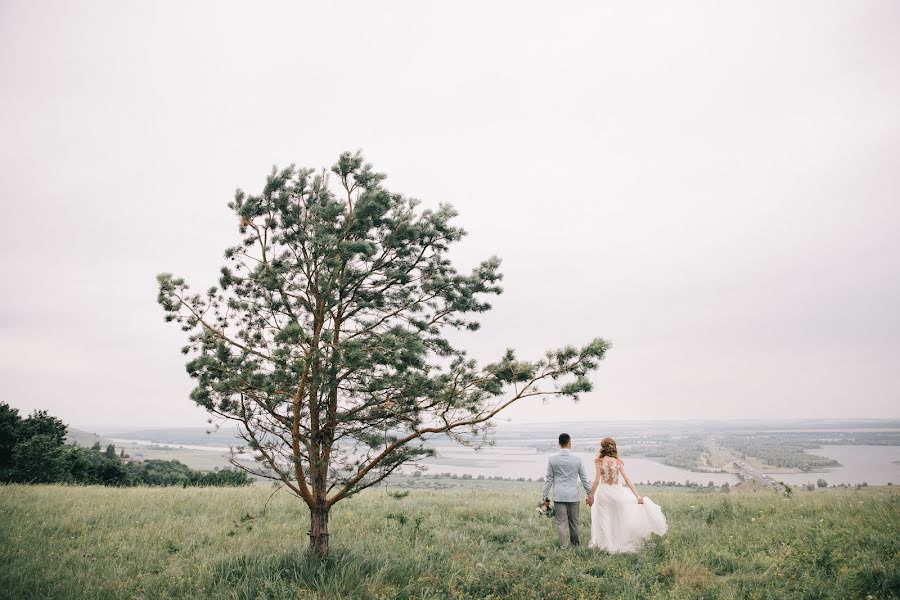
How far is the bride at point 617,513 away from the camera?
8.14 meters

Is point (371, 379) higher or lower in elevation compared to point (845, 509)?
higher

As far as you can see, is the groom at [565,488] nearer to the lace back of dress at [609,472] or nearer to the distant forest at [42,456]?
the lace back of dress at [609,472]

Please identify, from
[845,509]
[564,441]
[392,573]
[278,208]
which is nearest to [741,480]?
[845,509]

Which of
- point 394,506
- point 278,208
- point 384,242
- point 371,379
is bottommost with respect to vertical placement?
point 394,506

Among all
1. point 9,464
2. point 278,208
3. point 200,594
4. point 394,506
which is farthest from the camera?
point 9,464

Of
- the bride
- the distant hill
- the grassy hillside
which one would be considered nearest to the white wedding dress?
the bride

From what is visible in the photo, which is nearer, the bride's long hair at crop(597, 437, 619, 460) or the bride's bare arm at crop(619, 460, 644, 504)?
the bride's bare arm at crop(619, 460, 644, 504)

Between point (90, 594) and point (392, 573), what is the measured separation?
4.21 meters

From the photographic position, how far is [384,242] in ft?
22.8

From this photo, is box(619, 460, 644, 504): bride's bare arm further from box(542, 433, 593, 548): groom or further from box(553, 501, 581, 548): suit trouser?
box(553, 501, 581, 548): suit trouser

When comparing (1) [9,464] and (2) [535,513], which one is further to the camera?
(1) [9,464]

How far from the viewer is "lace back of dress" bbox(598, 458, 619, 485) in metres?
8.61

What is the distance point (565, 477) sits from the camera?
8672 millimetres

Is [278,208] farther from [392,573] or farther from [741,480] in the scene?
[741,480]
